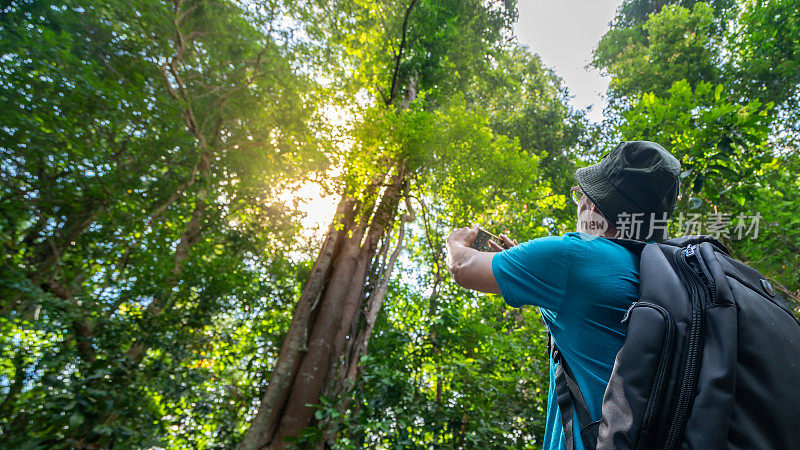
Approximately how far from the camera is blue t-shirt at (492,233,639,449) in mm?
1092

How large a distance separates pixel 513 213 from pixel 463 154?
1.76 meters

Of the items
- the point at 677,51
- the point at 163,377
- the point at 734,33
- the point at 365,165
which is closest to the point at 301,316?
the point at 163,377

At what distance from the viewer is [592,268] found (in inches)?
45.6

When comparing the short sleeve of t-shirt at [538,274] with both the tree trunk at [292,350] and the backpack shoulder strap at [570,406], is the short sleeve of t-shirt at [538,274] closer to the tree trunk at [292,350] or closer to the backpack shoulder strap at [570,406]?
the backpack shoulder strap at [570,406]

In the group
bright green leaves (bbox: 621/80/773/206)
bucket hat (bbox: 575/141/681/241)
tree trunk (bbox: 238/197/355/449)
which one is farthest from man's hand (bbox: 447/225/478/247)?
tree trunk (bbox: 238/197/355/449)

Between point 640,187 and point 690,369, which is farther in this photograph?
point 640,187

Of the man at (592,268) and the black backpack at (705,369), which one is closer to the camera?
the black backpack at (705,369)

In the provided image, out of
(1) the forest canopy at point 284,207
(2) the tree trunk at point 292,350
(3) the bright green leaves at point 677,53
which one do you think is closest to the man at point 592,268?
(1) the forest canopy at point 284,207

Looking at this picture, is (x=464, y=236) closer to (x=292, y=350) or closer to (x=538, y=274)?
(x=538, y=274)

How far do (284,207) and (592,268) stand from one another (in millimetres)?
6975

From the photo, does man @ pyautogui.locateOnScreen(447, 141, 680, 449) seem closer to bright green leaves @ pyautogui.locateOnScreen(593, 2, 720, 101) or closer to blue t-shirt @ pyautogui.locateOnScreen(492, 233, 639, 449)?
blue t-shirt @ pyautogui.locateOnScreen(492, 233, 639, 449)

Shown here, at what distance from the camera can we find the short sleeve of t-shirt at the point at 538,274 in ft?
3.95

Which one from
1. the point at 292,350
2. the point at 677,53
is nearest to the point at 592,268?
the point at 292,350

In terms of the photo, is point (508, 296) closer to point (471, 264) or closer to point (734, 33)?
point (471, 264)
